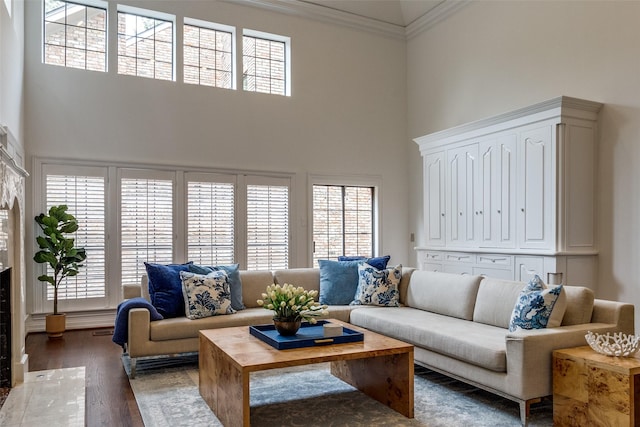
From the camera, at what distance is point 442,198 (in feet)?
22.2

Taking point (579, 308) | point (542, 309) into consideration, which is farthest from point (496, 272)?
point (542, 309)

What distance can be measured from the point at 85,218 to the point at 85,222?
0.05 m

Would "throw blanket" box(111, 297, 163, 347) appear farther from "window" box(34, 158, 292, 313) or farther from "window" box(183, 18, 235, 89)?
"window" box(183, 18, 235, 89)

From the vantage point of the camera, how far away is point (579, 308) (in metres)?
3.30

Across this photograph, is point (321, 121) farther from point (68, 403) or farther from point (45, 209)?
point (68, 403)

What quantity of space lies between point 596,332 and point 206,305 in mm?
2980

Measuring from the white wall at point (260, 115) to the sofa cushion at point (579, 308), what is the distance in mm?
4566

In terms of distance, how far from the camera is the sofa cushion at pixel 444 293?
4.15m

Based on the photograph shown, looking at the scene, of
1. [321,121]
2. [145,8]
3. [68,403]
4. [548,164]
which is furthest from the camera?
[321,121]

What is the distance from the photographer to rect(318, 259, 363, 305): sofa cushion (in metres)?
5.11

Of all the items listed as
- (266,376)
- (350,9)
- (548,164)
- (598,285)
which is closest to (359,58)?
(350,9)

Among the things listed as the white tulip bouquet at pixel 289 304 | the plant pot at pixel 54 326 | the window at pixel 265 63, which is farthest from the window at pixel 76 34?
the white tulip bouquet at pixel 289 304

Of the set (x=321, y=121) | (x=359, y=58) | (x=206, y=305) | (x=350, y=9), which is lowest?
(x=206, y=305)

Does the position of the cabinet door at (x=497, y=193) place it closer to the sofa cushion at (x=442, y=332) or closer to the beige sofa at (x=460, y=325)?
the beige sofa at (x=460, y=325)
